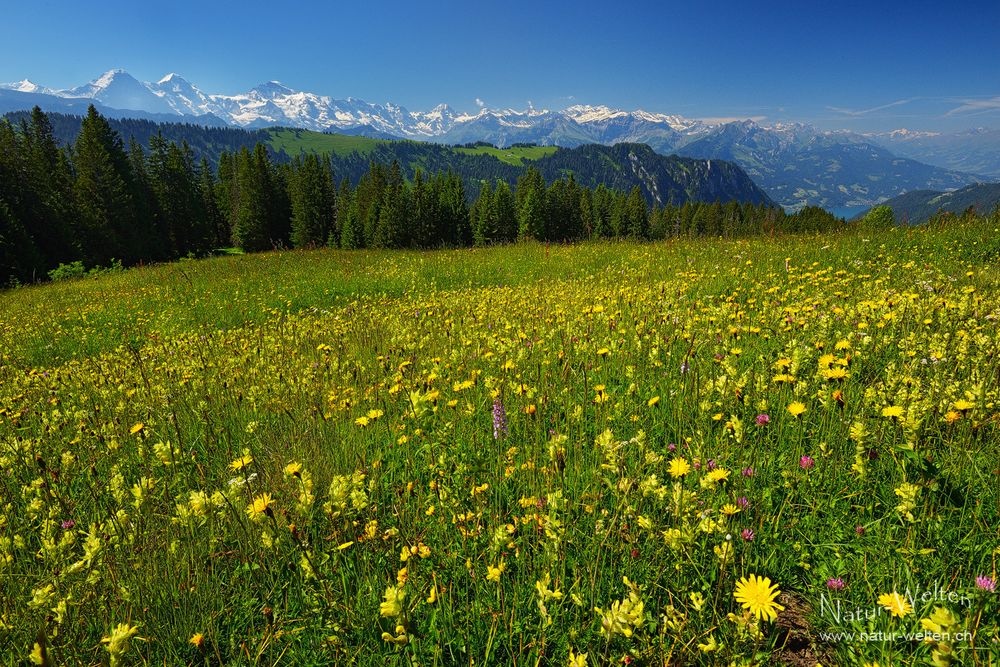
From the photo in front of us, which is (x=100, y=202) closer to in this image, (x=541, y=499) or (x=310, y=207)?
(x=310, y=207)

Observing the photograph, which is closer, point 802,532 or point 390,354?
point 802,532

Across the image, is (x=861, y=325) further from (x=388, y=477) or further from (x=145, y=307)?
(x=145, y=307)

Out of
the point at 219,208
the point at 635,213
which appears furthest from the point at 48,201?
the point at 635,213

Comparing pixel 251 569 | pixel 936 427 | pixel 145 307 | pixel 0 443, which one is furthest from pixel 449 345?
pixel 145 307

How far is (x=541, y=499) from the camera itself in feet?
7.57

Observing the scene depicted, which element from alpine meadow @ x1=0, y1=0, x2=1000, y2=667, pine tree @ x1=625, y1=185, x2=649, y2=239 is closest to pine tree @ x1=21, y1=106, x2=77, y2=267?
alpine meadow @ x1=0, y1=0, x2=1000, y2=667

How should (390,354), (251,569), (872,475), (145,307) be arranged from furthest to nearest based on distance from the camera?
(145,307), (390,354), (872,475), (251,569)

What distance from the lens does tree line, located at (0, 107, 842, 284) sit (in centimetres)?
3359

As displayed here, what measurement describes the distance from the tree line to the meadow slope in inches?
473

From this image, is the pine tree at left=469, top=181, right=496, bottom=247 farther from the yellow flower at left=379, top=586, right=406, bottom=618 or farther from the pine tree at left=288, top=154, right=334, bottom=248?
the yellow flower at left=379, top=586, right=406, bottom=618

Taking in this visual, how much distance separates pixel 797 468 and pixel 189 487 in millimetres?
3755

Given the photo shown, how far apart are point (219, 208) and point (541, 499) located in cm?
8157

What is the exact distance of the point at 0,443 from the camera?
10.8ft

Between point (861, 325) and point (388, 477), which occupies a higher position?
point (861, 325)
